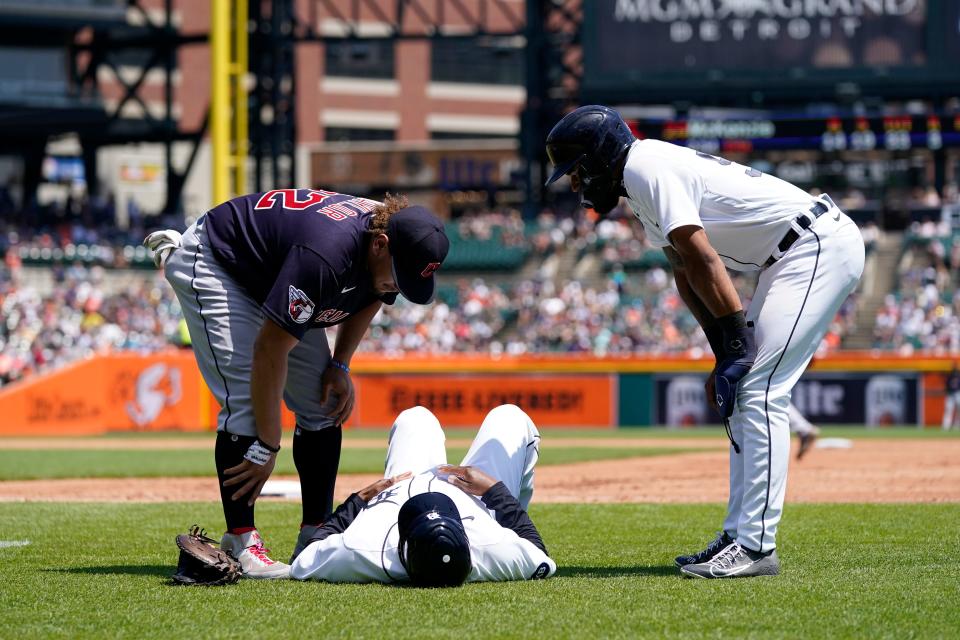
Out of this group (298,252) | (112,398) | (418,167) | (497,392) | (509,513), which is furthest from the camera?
(418,167)

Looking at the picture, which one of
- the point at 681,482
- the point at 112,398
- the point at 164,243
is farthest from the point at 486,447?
the point at 112,398

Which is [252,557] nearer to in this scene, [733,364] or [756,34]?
[733,364]

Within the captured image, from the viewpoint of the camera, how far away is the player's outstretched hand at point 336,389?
5672 millimetres

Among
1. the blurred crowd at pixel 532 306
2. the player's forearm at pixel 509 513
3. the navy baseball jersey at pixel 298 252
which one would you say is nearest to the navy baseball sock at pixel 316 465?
the navy baseball jersey at pixel 298 252

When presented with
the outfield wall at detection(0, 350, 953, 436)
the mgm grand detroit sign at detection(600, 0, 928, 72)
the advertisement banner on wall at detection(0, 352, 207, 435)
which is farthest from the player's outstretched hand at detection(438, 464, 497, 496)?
the mgm grand detroit sign at detection(600, 0, 928, 72)

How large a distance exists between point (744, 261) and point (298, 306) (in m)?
1.97

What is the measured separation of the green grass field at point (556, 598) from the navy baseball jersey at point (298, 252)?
3.66 feet

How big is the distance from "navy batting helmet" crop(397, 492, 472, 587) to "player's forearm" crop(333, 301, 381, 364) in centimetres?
110

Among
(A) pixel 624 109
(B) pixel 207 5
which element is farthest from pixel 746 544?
(B) pixel 207 5

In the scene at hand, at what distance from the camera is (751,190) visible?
538cm

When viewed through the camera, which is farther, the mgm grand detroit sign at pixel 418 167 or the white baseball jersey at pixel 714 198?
the mgm grand detroit sign at pixel 418 167

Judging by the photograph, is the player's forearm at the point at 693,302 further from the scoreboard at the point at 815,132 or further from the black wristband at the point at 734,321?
the scoreboard at the point at 815,132

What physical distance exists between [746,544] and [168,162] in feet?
112

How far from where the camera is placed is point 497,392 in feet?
78.7
